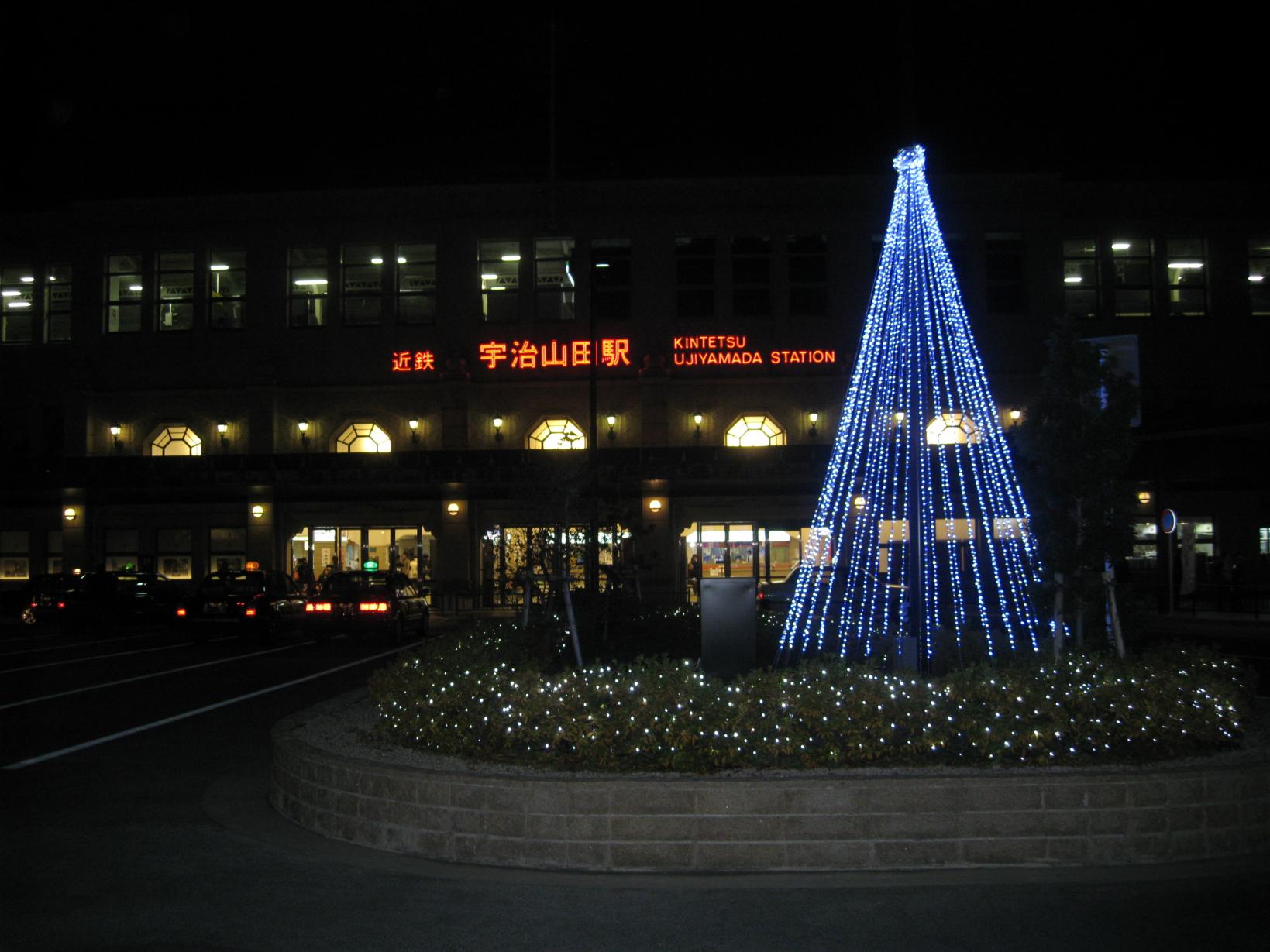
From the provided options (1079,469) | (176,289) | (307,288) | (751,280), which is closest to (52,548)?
(176,289)

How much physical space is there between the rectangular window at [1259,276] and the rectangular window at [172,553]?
40.5 metres

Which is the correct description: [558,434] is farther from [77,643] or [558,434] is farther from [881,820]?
[881,820]

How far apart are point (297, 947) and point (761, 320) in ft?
122

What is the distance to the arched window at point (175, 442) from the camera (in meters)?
43.9

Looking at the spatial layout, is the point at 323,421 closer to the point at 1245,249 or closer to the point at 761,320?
the point at 761,320

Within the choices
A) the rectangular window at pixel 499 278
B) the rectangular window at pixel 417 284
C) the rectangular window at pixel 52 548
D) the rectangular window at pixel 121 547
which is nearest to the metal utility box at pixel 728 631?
the rectangular window at pixel 499 278

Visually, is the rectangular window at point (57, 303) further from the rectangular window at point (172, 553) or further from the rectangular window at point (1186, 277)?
the rectangular window at point (1186, 277)

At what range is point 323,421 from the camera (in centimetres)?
4303

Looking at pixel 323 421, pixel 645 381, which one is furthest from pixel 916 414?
pixel 323 421

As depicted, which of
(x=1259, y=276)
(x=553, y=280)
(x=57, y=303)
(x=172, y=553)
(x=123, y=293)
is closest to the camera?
(x=1259, y=276)

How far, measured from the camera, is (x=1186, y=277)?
4212 centimetres

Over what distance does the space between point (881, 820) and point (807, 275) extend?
119ft

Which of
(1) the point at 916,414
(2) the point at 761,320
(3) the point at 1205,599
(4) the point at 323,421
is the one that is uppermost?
(2) the point at 761,320

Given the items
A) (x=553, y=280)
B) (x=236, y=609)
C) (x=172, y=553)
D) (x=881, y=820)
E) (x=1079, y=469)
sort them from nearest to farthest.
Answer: (x=881, y=820), (x=1079, y=469), (x=236, y=609), (x=553, y=280), (x=172, y=553)
